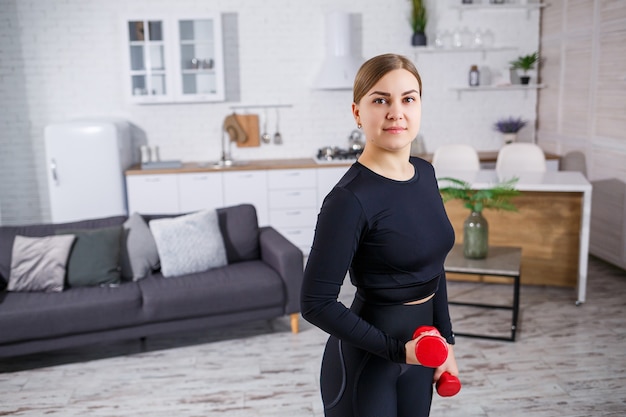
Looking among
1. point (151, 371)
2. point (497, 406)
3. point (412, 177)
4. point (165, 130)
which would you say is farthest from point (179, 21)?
point (412, 177)

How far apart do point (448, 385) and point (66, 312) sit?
278 cm

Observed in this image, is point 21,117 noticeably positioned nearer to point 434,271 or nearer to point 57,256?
point 57,256

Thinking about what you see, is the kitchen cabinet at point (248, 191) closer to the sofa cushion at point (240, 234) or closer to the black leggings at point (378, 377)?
the sofa cushion at point (240, 234)

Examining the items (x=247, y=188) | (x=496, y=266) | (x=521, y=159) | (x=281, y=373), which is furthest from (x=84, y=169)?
(x=521, y=159)

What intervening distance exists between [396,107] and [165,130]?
568 centimetres

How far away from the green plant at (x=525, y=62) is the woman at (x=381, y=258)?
227 inches

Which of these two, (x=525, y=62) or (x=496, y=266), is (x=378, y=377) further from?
(x=525, y=62)

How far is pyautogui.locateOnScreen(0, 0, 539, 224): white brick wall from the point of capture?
21.1 feet

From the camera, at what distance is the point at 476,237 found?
4137 mm

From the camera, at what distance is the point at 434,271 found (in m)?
1.47

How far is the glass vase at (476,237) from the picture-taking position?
4.13 m

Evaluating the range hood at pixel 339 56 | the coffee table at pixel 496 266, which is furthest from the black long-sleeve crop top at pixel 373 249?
the range hood at pixel 339 56

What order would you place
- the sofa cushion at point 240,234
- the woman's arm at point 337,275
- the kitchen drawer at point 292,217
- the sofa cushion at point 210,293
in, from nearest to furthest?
the woman's arm at point 337,275 < the sofa cushion at point 210,293 < the sofa cushion at point 240,234 < the kitchen drawer at point 292,217

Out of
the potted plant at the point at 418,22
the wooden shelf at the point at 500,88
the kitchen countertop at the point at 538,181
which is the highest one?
the potted plant at the point at 418,22
